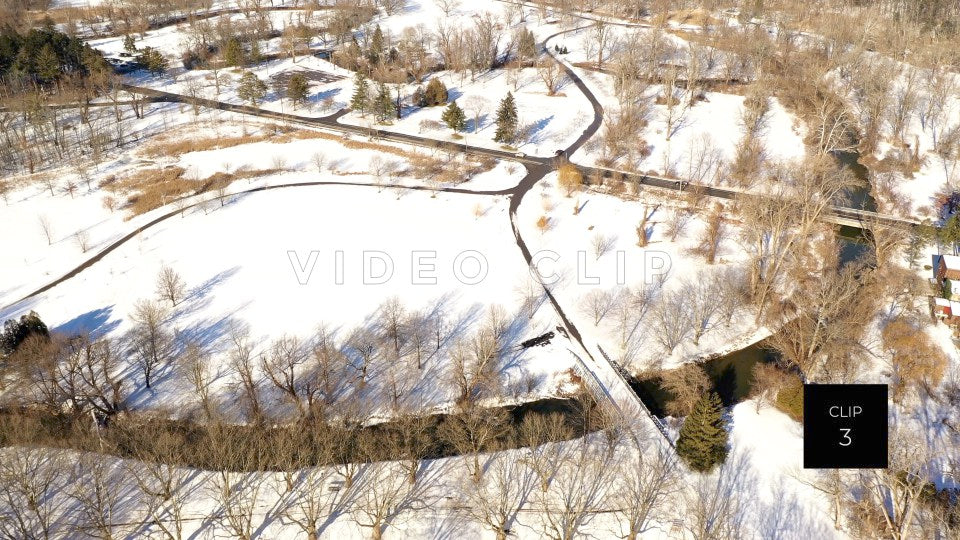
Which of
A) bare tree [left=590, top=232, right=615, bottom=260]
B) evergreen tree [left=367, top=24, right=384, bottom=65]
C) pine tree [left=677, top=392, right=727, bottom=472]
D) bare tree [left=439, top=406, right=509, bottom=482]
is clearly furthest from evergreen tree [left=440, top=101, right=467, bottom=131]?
pine tree [left=677, top=392, right=727, bottom=472]

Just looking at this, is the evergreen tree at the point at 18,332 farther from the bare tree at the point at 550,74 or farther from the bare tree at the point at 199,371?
the bare tree at the point at 550,74

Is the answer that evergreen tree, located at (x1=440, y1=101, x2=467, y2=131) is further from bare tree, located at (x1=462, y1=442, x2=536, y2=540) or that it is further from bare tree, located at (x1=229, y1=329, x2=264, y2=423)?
bare tree, located at (x1=462, y1=442, x2=536, y2=540)

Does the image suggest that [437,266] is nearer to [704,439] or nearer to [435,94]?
[704,439]

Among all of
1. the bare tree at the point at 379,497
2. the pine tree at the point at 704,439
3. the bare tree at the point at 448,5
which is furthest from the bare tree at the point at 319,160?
the bare tree at the point at 448,5

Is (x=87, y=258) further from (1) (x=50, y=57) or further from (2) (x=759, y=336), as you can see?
(2) (x=759, y=336)

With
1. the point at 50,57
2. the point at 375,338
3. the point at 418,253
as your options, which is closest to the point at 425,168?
the point at 418,253

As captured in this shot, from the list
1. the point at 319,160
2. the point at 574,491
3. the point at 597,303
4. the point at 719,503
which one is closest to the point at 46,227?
the point at 319,160
